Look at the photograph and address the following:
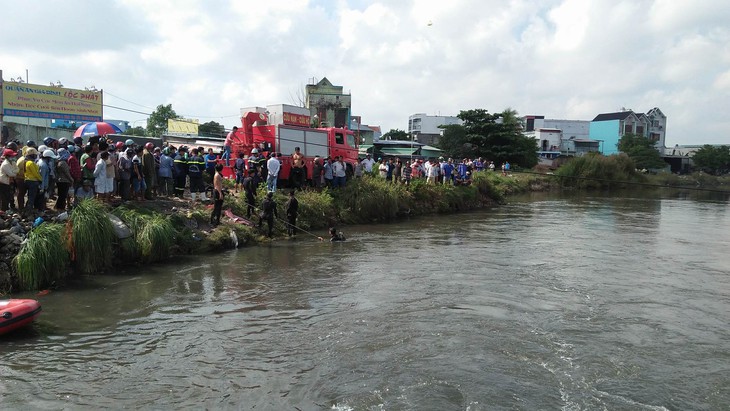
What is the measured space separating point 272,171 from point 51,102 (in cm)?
1877

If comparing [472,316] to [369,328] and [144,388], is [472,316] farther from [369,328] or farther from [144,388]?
[144,388]

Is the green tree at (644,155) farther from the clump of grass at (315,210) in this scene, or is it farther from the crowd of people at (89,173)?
the crowd of people at (89,173)

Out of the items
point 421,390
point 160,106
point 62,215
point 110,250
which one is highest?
point 160,106

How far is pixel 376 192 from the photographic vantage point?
21.3m

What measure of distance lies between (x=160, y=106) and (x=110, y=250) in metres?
58.1

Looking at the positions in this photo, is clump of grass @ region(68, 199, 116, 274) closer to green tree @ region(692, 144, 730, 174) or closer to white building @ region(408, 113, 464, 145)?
white building @ region(408, 113, 464, 145)

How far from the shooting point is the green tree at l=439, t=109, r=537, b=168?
160 ft

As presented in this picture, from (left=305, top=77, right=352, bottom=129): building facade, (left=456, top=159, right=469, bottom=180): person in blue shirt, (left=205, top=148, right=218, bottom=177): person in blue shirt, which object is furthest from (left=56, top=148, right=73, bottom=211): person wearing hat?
(left=305, top=77, right=352, bottom=129): building facade

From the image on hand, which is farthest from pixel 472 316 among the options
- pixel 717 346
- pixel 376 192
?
pixel 376 192

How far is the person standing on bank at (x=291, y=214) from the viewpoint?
55.1 ft

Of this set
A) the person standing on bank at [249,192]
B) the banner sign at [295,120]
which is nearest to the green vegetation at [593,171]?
the banner sign at [295,120]

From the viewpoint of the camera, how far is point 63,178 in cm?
1223

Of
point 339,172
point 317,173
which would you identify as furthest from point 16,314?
point 339,172

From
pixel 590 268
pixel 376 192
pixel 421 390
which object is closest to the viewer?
pixel 421 390
